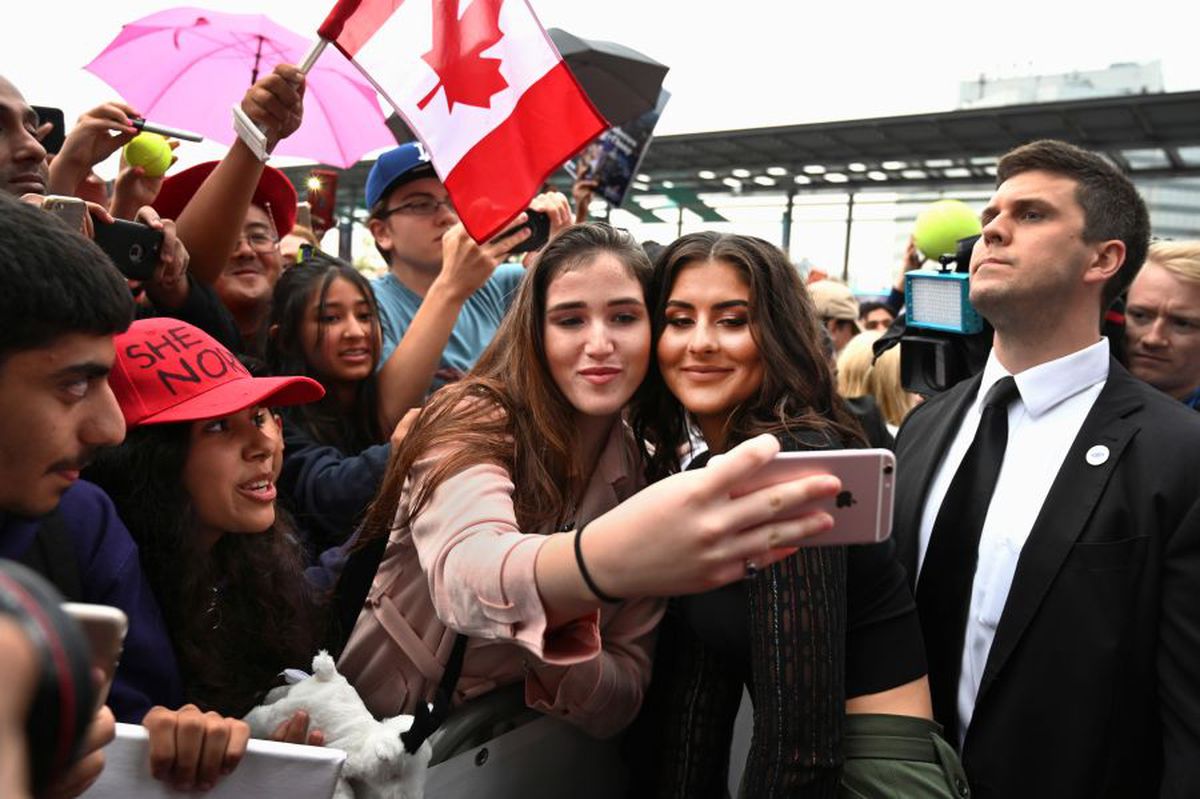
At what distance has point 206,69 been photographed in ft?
14.3

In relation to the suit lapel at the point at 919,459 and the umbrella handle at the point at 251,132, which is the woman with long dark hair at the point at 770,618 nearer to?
the suit lapel at the point at 919,459

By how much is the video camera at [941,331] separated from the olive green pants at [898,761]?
132 cm

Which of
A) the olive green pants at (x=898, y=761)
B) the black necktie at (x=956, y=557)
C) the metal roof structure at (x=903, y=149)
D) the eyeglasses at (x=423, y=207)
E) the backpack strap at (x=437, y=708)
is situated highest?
the metal roof structure at (x=903, y=149)

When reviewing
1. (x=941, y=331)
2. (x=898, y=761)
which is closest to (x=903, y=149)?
(x=941, y=331)

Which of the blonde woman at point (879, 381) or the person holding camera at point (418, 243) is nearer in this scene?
the person holding camera at point (418, 243)

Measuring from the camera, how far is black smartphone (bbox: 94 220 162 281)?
204cm

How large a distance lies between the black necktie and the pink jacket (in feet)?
2.25

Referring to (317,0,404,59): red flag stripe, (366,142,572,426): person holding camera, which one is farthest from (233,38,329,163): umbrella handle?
(366,142,572,426): person holding camera

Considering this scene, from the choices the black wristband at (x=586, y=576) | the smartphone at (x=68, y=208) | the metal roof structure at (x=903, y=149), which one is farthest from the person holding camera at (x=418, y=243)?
the metal roof structure at (x=903, y=149)

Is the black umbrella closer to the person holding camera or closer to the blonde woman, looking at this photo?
the blonde woman

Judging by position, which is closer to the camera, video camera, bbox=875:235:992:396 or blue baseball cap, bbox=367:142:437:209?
video camera, bbox=875:235:992:396

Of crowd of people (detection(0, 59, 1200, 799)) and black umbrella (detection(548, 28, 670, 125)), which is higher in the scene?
black umbrella (detection(548, 28, 670, 125))

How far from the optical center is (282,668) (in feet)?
6.24

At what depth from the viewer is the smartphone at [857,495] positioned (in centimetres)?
108
